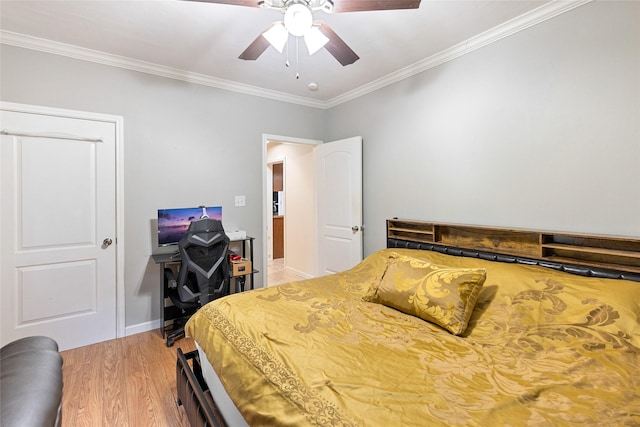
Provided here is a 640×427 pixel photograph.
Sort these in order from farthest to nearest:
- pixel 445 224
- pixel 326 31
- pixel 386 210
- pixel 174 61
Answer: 1. pixel 386 210
2. pixel 174 61
3. pixel 445 224
4. pixel 326 31

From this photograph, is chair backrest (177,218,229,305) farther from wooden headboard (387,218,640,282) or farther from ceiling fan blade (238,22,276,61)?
wooden headboard (387,218,640,282)

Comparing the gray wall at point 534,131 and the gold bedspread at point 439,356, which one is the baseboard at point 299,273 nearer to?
the gray wall at point 534,131

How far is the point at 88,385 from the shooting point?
216cm

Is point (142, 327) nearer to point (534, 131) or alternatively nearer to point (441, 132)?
point (441, 132)

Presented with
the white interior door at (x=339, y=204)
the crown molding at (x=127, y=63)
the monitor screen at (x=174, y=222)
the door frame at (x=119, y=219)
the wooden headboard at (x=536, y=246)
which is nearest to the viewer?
the wooden headboard at (x=536, y=246)

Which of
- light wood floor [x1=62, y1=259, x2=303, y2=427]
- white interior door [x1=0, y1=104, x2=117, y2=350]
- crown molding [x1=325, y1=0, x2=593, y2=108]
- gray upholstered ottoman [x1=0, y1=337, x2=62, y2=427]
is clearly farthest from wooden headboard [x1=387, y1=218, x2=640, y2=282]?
white interior door [x1=0, y1=104, x2=117, y2=350]

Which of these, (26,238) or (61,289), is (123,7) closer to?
(26,238)

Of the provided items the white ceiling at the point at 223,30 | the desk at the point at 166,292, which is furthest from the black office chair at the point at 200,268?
the white ceiling at the point at 223,30

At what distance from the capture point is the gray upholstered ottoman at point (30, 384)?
29.4 inches

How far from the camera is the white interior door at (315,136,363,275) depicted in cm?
359

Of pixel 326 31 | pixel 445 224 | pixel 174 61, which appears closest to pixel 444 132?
pixel 445 224

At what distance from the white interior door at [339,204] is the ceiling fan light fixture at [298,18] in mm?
1974

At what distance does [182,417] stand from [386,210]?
2583 millimetres

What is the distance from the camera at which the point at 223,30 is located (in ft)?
7.78
